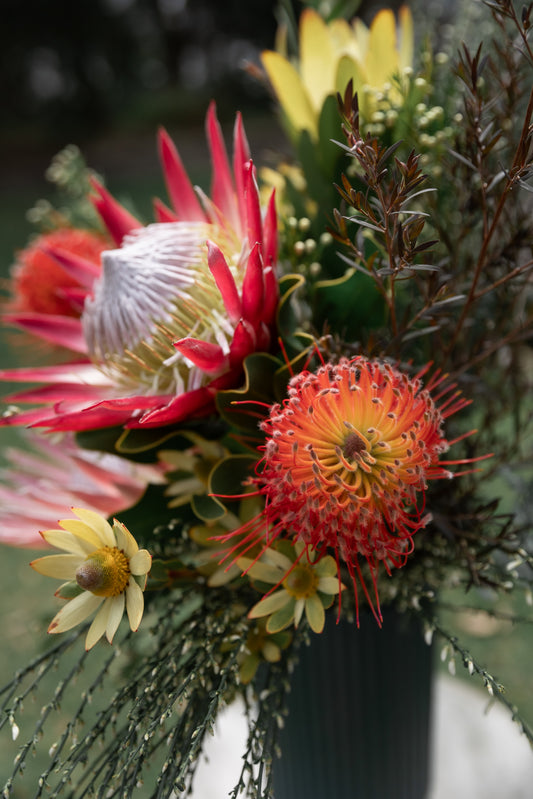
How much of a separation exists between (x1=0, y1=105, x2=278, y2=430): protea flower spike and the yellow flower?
65mm

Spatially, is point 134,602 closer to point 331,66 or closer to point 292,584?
point 292,584

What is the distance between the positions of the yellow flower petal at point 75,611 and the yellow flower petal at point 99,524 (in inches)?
1.2

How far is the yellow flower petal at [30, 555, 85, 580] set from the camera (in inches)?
15.3

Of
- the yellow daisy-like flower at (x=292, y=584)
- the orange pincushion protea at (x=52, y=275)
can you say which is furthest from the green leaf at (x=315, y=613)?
the orange pincushion protea at (x=52, y=275)

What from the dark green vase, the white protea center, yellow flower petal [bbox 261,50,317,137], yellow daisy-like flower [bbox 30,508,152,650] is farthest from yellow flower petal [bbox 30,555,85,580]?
yellow flower petal [bbox 261,50,317,137]

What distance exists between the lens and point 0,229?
4320 millimetres

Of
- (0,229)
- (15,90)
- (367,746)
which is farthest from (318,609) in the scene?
(15,90)

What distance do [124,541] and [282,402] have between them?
115 millimetres

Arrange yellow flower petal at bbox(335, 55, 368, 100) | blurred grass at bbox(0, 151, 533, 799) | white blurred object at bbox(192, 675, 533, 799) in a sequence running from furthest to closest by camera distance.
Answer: blurred grass at bbox(0, 151, 533, 799) → white blurred object at bbox(192, 675, 533, 799) → yellow flower petal at bbox(335, 55, 368, 100)

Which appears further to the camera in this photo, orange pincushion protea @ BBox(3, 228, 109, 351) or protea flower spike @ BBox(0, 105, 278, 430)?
orange pincushion protea @ BBox(3, 228, 109, 351)

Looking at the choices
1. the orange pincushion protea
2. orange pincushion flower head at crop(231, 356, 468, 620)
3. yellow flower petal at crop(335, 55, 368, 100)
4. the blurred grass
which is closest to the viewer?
orange pincushion flower head at crop(231, 356, 468, 620)

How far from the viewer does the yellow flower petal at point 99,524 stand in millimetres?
377

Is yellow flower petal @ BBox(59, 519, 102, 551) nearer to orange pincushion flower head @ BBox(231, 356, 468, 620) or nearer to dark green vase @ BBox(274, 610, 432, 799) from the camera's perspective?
orange pincushion flower head @ BBox(231, 356, 468, 620)

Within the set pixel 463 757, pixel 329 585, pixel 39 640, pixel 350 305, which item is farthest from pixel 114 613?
pixel 39 640
